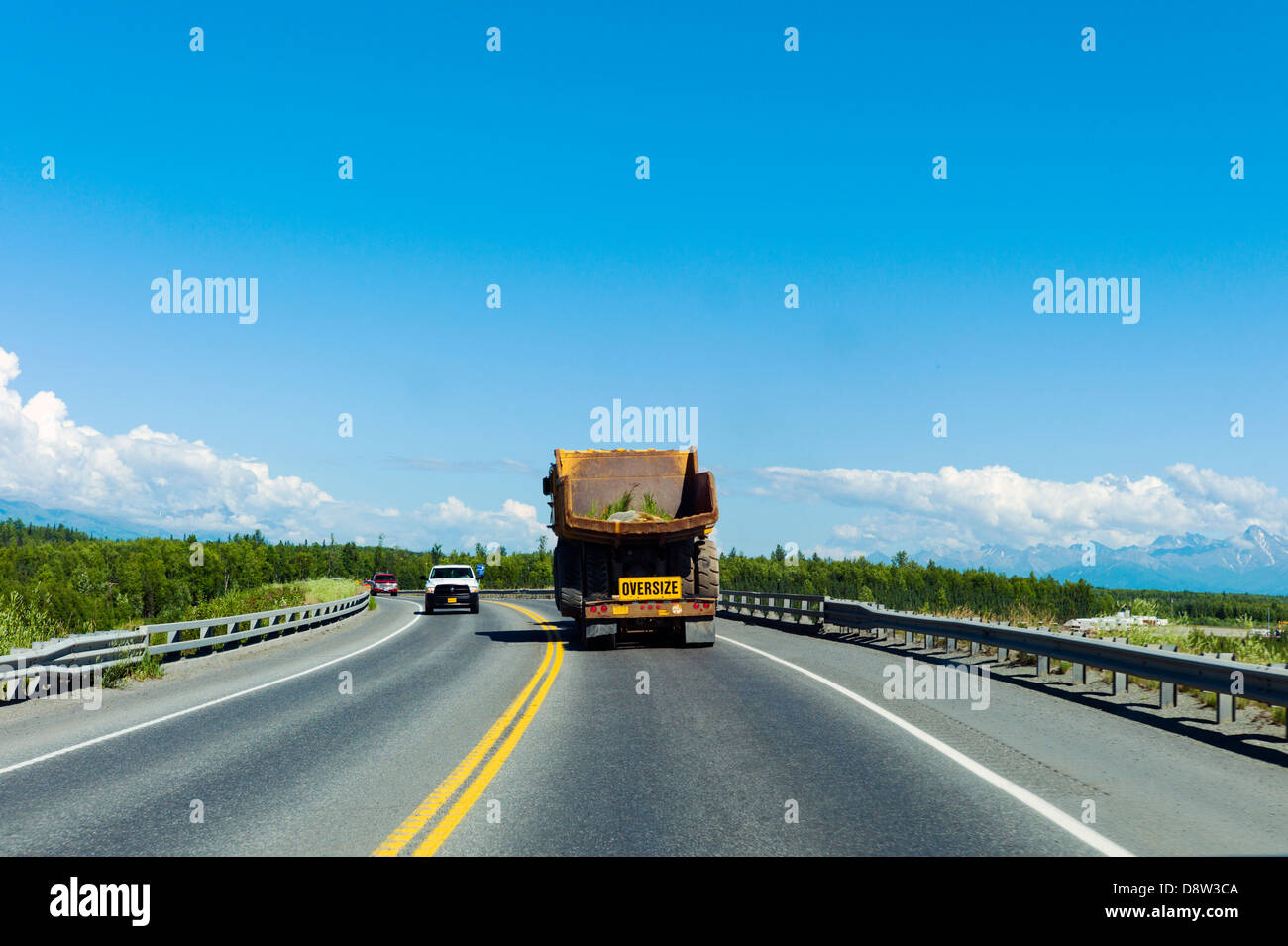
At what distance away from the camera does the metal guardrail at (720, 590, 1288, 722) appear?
848 cm

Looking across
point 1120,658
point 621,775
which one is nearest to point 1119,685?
point 1120,658

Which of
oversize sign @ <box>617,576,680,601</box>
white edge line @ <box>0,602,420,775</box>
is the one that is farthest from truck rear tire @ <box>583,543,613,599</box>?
white edge line @ <box>0,602,420,775</box>

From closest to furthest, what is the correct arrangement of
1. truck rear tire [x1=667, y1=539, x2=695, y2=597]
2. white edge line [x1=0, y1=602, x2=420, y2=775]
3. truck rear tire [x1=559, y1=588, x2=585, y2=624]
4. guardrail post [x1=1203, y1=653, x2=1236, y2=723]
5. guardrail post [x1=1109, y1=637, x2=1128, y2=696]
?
white edge line [x1=0, y1=602, x2=420, y2=775] → guardrail post [x1=1203, y1=653, x2=1236, y2=723] → guardrail post [x1=1109, y1=637, x2=1128, y2=696] → truck rear tire [x1=667, y1=539, x2=695, y2=597] → truck rear tire [x1=559, y1=588, x2=585, y2=624]

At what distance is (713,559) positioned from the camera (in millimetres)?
19438

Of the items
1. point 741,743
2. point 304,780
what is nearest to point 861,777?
point 741,743

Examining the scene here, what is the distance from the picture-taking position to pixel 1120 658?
10.8 meters

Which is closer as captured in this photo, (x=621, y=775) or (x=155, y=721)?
(x=621, y=775)

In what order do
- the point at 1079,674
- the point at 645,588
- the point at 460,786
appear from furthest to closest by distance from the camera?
1. the point at 645,588
2. the point at 1079,674
3. the point at 460,786

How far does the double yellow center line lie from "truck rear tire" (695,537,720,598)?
6.94 m

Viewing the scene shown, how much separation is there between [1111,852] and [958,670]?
9.76 m

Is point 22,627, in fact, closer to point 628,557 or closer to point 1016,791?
point 628,557

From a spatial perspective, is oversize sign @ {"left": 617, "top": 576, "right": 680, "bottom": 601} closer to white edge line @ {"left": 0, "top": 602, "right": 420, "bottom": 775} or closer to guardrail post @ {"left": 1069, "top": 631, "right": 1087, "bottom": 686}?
white edge line @ {"left": 0, "top": 602, "right": 420, "bottom": 775}

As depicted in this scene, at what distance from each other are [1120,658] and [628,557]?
1013 cm
